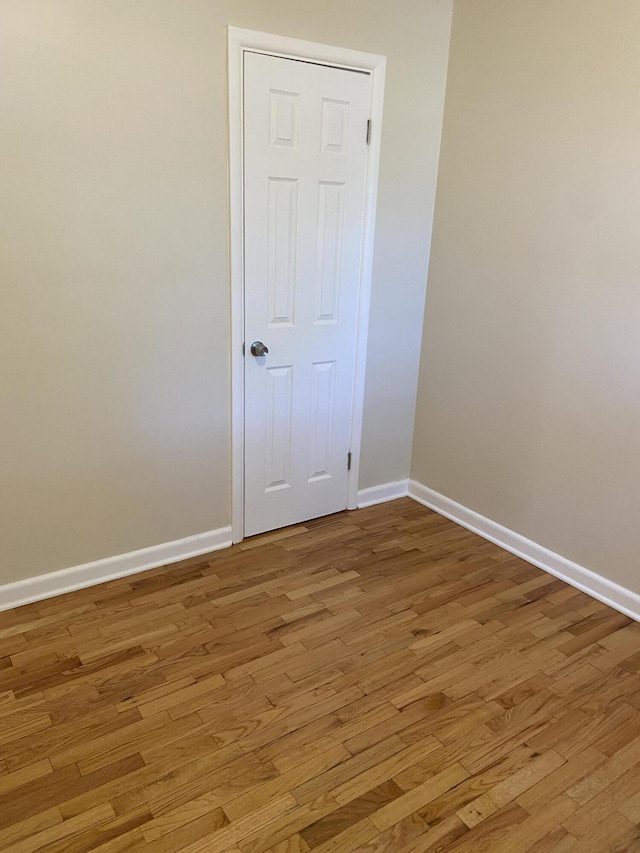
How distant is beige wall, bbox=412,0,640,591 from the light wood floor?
1.49ft

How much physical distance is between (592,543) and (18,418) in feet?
7.76

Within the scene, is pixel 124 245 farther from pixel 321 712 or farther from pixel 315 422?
pixel 321 712

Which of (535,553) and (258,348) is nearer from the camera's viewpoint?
(258,348)

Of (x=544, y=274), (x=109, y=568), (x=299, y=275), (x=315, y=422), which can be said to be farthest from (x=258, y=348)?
(x=544, y=274)

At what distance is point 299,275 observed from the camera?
2842mm

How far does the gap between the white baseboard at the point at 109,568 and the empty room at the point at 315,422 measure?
1cm

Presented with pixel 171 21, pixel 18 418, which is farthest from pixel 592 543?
pixel 171 21

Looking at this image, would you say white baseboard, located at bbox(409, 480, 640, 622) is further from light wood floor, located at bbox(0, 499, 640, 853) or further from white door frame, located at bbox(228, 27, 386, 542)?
white door frame, located at bbox(228, 27, 386, 542)

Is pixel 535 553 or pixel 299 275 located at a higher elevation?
pixel 299 275

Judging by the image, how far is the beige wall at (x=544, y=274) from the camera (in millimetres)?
2424

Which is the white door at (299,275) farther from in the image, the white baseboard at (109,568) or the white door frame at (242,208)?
the white baseboard at (109,568)

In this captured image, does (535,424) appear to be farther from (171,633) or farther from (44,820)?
(44,820)

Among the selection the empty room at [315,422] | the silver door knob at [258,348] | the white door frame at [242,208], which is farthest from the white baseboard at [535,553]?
the silver door knob at [258,348]

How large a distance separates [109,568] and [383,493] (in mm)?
1523
